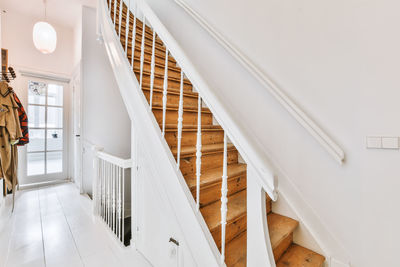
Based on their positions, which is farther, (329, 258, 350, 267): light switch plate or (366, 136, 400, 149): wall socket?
(329, 258, 350, 267): light switch plate

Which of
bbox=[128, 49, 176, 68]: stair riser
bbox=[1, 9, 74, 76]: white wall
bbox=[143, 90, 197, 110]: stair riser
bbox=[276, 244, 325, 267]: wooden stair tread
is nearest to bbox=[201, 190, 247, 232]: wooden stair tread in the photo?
bbox=[276, 244, 325, 267]: wooden stair tread

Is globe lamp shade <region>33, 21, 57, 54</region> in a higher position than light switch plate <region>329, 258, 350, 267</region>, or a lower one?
higher

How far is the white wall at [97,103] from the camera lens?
318 cm

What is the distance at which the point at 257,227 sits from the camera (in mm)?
760

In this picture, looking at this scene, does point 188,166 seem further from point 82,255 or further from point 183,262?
point 82,255

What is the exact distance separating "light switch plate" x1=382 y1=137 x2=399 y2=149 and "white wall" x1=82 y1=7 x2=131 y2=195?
355cm

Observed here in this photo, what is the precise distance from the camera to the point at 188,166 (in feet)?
3.98

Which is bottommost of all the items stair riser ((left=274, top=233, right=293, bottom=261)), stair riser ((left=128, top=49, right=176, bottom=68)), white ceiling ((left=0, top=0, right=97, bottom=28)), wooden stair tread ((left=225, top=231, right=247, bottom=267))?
stair riser ((left=274, top=233, right=293, bottom=261))

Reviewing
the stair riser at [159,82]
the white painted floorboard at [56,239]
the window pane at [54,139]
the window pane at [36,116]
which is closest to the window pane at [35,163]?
the window pane at [54,139]

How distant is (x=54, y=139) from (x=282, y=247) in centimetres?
421

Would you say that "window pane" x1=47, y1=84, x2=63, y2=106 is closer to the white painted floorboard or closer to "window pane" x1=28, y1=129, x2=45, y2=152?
"window pane" x1=28, y1=129, x2=45, y2=152

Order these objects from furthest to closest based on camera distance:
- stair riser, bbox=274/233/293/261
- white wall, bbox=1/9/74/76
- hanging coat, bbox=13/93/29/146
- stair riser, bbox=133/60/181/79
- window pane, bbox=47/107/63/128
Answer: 1. window pane, bbox=47/107/63/128
2. white wall, bbox=1/9/74/76
3. hanging coat, bbox=13/93/29/146
4. stair riser, bbox=133/60/181/79
5. stair riser, bbox=274/233/293/261

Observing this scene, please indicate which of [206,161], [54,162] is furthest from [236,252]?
[54,162]

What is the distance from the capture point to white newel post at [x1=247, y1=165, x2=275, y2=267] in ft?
2.44
